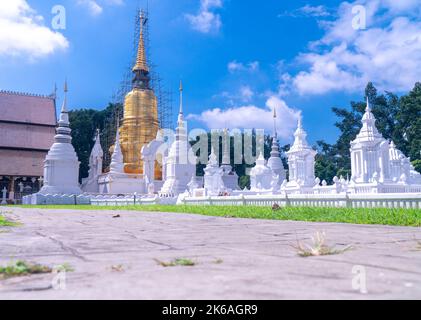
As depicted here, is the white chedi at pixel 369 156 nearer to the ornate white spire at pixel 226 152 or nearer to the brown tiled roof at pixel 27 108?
the ornate white spire at pixel 226 152

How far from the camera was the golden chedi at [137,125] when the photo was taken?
40.4 m

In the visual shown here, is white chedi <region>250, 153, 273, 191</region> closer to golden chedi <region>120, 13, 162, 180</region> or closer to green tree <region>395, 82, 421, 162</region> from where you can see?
golden chedi <region>120, 13, 162, 180</region>

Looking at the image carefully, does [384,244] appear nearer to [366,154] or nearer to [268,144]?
[366,154]

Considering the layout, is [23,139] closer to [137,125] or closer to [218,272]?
[137,125]

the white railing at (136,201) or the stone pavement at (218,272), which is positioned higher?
the white railing at (136,201)

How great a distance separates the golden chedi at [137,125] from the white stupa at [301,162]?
17.0m

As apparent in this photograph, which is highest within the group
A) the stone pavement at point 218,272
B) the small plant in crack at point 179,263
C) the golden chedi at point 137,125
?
the golden chedi at point 137,125

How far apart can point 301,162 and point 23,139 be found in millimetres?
28720

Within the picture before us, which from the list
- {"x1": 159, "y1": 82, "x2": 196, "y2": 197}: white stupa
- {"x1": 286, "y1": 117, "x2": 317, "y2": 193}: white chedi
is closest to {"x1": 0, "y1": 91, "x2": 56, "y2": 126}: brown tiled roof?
{"x1": 159, "y1": 82, "x2": 196, "y2": 197}: white stupa

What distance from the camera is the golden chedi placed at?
40359 millimetres

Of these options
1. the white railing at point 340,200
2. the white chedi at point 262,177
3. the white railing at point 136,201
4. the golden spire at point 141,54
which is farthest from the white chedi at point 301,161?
the golden spire at point 141,54

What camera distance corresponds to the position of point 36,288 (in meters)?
1.88

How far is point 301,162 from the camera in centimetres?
2545
